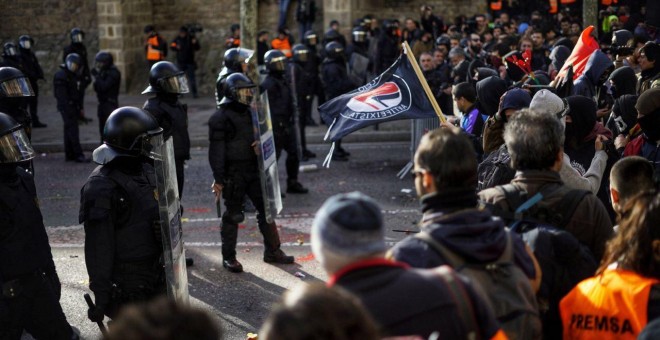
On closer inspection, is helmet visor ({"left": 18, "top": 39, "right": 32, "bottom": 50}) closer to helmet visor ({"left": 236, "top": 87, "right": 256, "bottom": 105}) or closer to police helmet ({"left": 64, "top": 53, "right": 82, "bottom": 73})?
police helmet ({"left": 64, "top": 53, "right": 82, "bottom": 73})

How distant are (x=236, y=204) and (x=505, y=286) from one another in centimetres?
503

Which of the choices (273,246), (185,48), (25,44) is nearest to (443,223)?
(273,246)

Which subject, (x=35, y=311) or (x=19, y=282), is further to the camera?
(x=35, y=311)

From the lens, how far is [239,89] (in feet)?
26.4

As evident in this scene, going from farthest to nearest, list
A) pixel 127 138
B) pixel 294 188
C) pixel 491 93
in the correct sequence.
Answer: pixel 294 188 < pixel 491 93 < pixel 127 138

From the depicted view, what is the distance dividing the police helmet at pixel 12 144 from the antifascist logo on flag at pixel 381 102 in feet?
8.36

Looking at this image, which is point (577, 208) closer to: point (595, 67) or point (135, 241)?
point (135, 241)

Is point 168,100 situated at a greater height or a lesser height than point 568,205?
lesser

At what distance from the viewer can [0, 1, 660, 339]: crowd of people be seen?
2758mm

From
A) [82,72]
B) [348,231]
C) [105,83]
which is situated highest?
[348,231]

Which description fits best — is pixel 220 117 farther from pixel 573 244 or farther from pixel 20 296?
pixel 573 244

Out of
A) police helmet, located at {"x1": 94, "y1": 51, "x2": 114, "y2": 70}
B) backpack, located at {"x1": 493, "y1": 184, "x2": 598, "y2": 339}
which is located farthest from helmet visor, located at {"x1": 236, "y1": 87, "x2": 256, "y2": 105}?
police helmet, located at {"x1": 94, "y1": 51, "x2": 114, "y2": 70}

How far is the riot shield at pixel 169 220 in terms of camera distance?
5309 millimetres

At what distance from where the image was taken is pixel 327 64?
1420 cm
